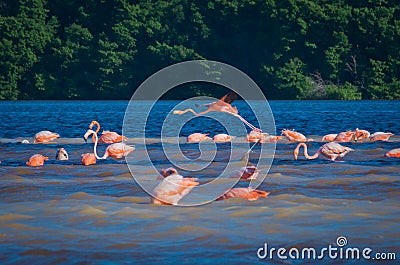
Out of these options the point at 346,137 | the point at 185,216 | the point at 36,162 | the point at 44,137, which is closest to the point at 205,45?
the point at 44,137

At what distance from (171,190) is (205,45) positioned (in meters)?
62.1

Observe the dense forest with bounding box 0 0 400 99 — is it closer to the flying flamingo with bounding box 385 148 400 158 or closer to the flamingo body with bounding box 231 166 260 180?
the flying flamingo with bounding box 385 148 400 158

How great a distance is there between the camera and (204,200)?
35.1ft

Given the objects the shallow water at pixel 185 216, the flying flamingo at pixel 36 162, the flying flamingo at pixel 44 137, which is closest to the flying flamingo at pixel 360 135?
the shallow water at pixel 185 216

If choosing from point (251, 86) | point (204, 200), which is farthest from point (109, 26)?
point (204, 200)

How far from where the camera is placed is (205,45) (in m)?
72.2

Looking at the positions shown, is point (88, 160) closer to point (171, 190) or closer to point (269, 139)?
point (171, 190)

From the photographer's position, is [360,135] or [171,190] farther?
[360,135]

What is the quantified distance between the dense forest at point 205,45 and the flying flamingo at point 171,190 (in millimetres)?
54932

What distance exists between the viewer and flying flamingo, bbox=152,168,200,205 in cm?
1041

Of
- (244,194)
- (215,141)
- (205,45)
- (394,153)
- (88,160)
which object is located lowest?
(215,141)

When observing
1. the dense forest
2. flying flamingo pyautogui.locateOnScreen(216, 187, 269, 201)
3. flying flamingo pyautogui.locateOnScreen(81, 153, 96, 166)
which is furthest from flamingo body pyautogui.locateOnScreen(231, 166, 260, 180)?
the dense forest

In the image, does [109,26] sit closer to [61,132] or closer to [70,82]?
[70,82]

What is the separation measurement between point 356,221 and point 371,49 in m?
59.0
